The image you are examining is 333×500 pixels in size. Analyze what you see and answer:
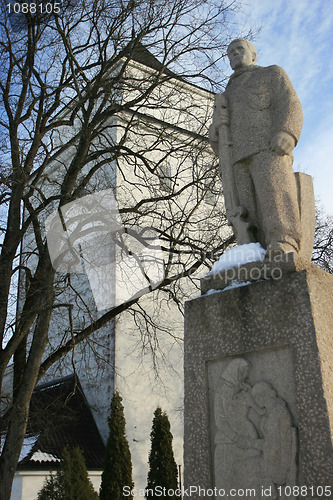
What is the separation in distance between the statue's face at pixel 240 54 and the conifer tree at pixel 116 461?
32.8 ft

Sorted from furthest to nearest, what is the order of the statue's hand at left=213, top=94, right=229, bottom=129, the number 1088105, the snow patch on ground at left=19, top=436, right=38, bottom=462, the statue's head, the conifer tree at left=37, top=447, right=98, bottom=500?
the snow patch on ground at left=19, top=436, right=38, bottom=462 < the conifer tree at left=37, top=447, right=98, bottom=500 < the number 1088105 < the statue's head < the statue's hand at left=213, top=94, right=229, bottom=129

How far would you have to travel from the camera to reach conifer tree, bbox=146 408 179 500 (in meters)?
12.9

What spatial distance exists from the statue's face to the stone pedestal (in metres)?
1.91

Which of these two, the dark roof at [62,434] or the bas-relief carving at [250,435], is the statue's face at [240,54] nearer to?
the bas-relief carving at [250,435]

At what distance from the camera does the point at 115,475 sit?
40.4 ft

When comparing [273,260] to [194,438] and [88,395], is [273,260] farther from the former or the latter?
[88,395]

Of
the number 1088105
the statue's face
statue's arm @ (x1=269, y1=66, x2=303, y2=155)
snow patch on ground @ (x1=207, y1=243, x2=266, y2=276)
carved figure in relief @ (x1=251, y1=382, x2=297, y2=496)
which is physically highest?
the number 1088105

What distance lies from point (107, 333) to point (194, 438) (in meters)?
11.4

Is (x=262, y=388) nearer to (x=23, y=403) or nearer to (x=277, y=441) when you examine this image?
(x=277, y=441)

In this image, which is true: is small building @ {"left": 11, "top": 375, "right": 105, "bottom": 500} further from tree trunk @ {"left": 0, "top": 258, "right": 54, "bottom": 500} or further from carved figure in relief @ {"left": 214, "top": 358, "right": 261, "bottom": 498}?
carved figure in relief @ {"left": 214, "top": 358, "right": 261, "bottom": 498}

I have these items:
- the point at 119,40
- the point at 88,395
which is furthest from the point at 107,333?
the point at 119,40

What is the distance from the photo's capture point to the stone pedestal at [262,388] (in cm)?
335

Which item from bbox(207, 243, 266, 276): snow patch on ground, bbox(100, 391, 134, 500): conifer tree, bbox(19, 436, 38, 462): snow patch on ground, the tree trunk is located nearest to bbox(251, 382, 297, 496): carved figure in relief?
bbox(207, 243, 266, 276): snow patch on ground

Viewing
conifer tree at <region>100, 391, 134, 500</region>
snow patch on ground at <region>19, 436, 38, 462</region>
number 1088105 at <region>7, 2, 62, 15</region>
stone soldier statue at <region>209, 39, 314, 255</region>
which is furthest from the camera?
snow patch on ground at <region>19, 436, 38, 462</region>
